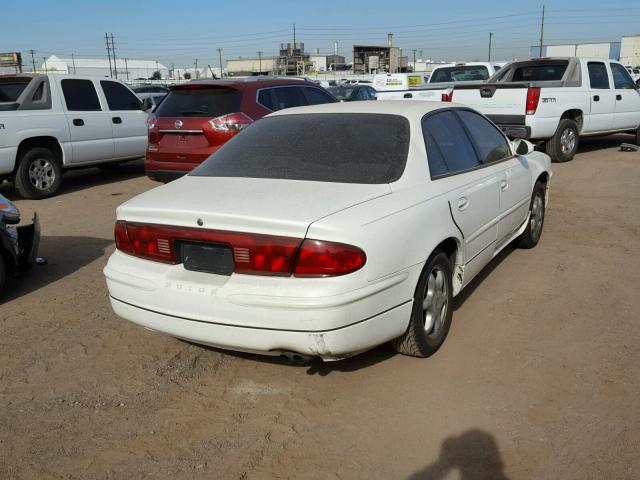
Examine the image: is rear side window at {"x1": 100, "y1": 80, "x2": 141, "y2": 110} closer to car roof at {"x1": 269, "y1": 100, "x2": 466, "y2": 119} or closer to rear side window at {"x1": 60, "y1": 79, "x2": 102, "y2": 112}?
rear side window at {"x1": 60, "y1": 79, "x2": 102, "y2": 112}

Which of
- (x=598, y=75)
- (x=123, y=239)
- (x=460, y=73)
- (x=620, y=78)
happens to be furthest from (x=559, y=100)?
(x=123, y=239)

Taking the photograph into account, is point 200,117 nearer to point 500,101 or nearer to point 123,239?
point 123,239

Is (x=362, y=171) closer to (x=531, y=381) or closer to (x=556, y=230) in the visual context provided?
(x=531, y=381)

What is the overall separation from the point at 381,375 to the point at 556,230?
13.6 ft

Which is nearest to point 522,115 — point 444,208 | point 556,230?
point 556,230

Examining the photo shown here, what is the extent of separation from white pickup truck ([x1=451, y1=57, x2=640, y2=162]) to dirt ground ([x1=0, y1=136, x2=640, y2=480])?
19.6 ft

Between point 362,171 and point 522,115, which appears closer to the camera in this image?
point 362,171

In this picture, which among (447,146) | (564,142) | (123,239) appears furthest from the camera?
(564,142)

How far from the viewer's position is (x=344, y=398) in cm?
340

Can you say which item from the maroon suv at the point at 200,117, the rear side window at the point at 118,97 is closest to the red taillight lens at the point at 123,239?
the maroon suv at the point at 200,117

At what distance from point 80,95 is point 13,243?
227 inches

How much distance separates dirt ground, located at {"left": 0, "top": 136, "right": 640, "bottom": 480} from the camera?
2867 millimetres

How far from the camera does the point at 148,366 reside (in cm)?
384

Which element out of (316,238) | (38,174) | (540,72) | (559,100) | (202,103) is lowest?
(38,174)
